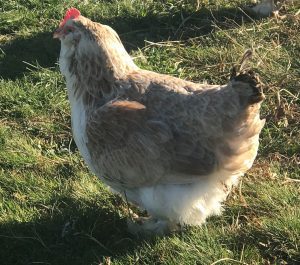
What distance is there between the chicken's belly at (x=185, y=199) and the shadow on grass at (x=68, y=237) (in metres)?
0.35

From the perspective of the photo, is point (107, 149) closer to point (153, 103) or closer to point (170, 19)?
point (153, 103)

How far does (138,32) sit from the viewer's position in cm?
650

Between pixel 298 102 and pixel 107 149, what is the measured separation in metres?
2.25

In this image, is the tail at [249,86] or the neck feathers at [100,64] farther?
the neck feathers at [100,64]

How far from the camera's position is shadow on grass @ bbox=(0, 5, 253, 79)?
19.7 ft

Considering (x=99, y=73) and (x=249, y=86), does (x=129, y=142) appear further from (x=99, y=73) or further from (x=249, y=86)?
(x=249, y=86)

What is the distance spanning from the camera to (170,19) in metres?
6.66

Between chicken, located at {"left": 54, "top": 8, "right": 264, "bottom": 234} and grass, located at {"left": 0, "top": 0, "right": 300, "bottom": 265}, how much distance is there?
0.26 meters

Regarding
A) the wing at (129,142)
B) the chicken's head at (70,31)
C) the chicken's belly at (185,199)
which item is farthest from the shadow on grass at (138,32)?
the chicken's belly at (185,199)

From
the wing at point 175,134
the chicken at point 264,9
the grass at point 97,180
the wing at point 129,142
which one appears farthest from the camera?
the chicken at point 264,9

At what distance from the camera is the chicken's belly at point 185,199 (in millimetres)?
3600

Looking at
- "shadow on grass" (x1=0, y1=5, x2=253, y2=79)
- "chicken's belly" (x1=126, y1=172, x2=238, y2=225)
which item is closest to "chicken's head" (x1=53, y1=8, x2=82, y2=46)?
"chicken's belly" (x1=126, y1=172, x2=238, y2=225)

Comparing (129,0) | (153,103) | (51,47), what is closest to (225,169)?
(153,103)

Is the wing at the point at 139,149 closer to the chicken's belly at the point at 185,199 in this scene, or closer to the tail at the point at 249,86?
the chicken's belly at the point at 185,199
